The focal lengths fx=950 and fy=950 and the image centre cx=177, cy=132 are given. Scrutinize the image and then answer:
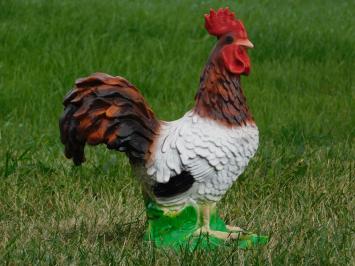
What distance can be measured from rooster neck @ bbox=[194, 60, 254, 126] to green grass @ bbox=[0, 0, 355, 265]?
56 centimetres

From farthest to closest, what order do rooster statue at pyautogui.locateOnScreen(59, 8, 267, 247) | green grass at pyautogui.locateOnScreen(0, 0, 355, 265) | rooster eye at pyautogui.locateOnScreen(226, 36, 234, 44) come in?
green grass at pyautogui.locateOnScreen(0, 0, 355, 265), rooster eye at pyautogui.locateOnScreen(226, 36, 234, 44), rooster statue at pyautogui.locateOnScreen(59, 8, 267, 247)

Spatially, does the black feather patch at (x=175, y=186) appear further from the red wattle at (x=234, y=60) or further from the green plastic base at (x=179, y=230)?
the red wattle at (x=234, y=60)

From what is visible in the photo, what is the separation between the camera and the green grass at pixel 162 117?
4.22 m

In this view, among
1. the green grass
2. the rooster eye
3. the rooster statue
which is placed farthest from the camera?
the green grass

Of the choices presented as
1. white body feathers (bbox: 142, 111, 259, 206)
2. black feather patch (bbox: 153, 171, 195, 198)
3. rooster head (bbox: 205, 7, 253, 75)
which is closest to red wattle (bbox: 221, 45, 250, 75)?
rooster head (bbox: 205, 7, 253, 75)

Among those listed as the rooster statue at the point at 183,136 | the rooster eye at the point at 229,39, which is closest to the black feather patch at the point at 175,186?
the rooster statue at the point at 183,136

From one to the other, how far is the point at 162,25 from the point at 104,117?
5.30 m

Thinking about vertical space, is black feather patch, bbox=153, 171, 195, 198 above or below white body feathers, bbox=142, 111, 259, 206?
below

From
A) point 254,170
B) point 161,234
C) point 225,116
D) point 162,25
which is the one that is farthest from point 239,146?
point 162,25

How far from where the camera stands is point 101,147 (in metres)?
5.98

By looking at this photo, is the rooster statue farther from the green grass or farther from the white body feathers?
the green grass

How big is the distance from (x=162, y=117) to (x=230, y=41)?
288cm

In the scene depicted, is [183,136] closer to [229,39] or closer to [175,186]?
[175,186]

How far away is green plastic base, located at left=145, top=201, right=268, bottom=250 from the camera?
3.96m
